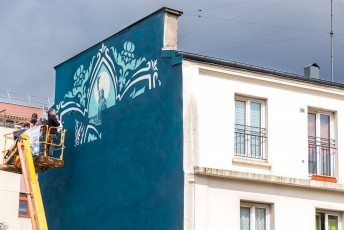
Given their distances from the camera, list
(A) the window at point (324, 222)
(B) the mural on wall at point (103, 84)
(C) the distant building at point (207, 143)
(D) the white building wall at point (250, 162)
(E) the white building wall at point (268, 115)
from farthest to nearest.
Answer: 1. (B) the mural on wall at point (103, 84)
2. (A) the window at point (324, 222)
3. (E) the white building wall at point (268, 115)
4. (C) the distant building at point (207, 143)
5. (D) the white building wall at point (250, 162)

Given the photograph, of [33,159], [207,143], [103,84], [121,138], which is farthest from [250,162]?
[33,159]

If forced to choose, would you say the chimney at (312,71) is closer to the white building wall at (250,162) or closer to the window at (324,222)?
the white building wall at (250,162)

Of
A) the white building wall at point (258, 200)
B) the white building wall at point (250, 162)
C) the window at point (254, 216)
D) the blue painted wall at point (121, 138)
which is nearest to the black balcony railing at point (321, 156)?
the white building wall at point (250, 162)

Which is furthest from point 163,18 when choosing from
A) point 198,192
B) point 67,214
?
point 67,214

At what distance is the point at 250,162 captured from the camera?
26.6m

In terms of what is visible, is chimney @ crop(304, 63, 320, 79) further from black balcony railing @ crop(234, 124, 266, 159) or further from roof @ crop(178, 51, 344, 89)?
black balcony railing @ crop(234, 124, 266, 159)

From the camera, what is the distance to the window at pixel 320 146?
28375mm

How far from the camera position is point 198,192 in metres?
25.2

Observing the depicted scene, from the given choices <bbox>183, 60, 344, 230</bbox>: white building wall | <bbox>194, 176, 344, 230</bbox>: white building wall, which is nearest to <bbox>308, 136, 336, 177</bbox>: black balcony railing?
<bbox>183, 60, 344, 230</bbox>: white building wall

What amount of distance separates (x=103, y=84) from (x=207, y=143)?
703 cm

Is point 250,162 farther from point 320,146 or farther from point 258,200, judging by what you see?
point 320,146

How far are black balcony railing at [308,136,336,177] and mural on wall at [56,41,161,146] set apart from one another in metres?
5.75

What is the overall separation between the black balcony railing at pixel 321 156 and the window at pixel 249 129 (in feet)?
6.69

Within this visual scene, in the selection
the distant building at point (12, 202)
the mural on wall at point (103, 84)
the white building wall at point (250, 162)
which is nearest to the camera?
the white building wall at point (250, 162)
